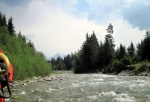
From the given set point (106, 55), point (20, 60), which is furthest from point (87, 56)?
point (20, 60)

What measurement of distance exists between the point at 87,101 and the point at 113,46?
9075cm

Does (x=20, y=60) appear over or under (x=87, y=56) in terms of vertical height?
under

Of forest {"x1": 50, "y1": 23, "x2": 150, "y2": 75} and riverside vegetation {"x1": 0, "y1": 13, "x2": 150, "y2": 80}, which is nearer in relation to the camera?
riverside vegetation {"x1": 0, "y1": 13, "x2": 150, "y2": 80}

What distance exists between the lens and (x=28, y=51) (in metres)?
70.0

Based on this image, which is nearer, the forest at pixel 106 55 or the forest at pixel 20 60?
the forest at pixel 20 60

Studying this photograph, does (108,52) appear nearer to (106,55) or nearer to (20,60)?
(106,55)

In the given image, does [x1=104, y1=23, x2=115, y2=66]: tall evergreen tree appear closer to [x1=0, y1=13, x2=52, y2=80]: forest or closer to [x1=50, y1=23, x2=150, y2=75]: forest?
[x1=50, y1=23, x2=150, y2=75]: forest

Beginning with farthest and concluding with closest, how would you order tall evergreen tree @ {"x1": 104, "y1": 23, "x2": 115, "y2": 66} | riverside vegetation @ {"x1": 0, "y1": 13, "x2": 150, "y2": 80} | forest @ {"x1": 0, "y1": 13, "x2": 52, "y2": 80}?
tall evergreen tree @ {"x1": 104, "y1": 23, "x2": 115, "y2": 66}
riverside vegetation @ {"x1": 0, "y1": 13, "x2": 150, "y2": 80}
forest @ {"x1": 0, "y1": 13, "x2": 52, "y2": 80}

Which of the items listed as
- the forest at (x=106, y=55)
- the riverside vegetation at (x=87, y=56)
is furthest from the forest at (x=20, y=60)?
the forest at (x=106, y=55)

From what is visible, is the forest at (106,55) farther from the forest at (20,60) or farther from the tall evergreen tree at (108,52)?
the forest at (20,60)

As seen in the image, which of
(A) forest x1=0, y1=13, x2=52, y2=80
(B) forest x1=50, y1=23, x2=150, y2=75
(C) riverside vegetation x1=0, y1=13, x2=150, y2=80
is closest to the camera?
(A) forest x1=0, y1=13, x2=52, y2=80

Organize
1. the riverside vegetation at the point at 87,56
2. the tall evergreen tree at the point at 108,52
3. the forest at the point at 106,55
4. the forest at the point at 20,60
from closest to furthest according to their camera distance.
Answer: the forest at the point at 20,60 < the riverside vegetation at the point at 87,56 < the forest at the point at 106,55 < the tall evergreen tree at the point at 108,52

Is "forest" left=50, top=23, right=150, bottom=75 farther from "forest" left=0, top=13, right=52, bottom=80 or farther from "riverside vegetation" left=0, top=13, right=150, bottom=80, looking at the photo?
"forest" left=0, top=13, right=52, bottom=80

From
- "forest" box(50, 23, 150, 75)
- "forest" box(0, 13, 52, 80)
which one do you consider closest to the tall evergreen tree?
"forest" box(50, 23, 150, 75)
